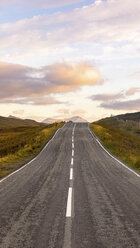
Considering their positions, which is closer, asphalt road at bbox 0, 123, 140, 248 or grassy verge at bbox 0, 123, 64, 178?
asphalt road at bbox 0, 123, 140, 248

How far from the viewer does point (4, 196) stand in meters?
8.53

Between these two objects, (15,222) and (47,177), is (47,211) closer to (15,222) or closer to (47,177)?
(15,222)

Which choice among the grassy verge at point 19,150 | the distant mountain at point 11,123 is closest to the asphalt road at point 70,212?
the grassy verge at point 19,150

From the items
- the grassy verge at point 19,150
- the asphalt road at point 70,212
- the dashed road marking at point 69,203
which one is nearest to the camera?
the asphalt road at point 70,212

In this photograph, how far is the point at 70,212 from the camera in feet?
21.5

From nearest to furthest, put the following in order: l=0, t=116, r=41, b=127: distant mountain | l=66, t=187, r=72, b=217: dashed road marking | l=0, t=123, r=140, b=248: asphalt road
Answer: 1. l=0, t=123, r=140, b=248: asphalt road
2. l=66, t=187, r=72, b=217: dashed road marking
3. l=0, t=116, r=41, b=127: distant mountain

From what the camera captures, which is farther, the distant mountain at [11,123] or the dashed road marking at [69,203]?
the distant mountain at [11,123]

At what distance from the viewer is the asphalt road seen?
4.80m

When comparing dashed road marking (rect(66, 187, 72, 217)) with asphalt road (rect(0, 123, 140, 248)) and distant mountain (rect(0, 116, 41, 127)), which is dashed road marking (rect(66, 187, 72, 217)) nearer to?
asphalt road (rect(0, 123, 140, 248))

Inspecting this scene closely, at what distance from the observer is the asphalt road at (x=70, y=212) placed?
480 centimetres

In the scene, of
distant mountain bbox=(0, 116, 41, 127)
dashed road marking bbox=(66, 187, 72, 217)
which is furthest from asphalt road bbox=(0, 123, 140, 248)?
distant mountain bbox=(0, 116, 41, 127)

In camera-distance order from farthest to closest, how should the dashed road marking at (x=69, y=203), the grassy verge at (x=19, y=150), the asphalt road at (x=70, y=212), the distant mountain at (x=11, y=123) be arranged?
1. the distant mountain at (x=11, y=123)
2. the grassy verge at (x=19, y=150)
3. the dashed road marking at (x=69, y=203)
4. the asphalt road at (x=70, y=212)

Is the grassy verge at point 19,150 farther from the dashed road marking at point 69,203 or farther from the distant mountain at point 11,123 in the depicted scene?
the distant mountain at point 11,123

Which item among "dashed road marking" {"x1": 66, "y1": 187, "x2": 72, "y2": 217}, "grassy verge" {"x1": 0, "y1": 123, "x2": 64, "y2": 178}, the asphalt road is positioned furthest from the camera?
"grassy verge" {"x1": 0, "y1": 123, "x2": 64, "y2": 178}
